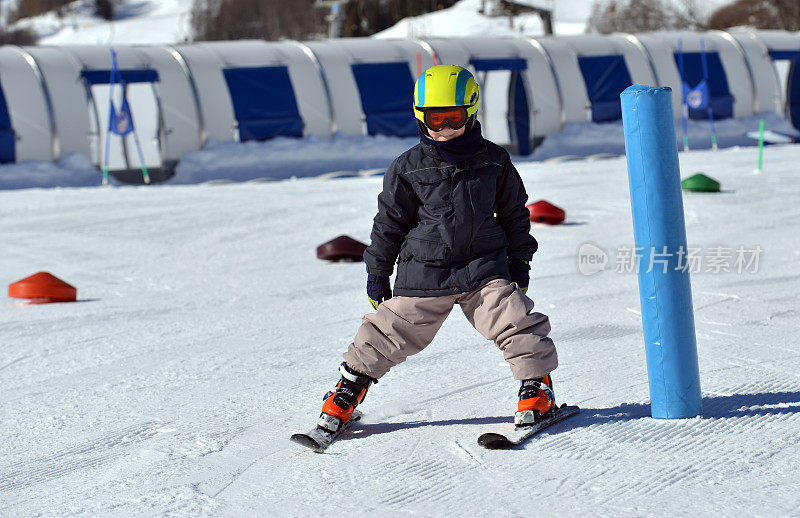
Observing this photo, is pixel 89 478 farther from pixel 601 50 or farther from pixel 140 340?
pixel 601 50

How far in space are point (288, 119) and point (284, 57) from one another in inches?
51.3

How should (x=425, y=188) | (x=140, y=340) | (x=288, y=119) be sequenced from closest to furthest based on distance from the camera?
(x=425, y=188) < (x=140, y=340) < (x=288, y=119)

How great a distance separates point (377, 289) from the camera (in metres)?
3.74

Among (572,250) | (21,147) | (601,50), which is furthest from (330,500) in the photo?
(601,50)

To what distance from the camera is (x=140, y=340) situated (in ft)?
19.4

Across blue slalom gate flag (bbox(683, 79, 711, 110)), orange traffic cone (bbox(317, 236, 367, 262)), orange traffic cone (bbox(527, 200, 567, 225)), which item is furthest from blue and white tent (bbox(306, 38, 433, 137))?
orange traffic cone (bbox(317, 236, 367, 262))

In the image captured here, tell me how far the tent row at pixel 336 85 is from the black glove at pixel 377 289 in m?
14.8

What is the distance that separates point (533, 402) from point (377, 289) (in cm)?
69

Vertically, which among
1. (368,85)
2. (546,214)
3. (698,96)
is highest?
(368,85)

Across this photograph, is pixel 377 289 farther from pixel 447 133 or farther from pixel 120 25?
pixel 120 25

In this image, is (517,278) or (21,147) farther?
(21,147)

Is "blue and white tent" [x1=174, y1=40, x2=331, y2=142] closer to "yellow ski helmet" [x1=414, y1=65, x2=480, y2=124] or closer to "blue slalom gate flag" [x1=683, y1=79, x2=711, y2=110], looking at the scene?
"blue slalom gate flag" [x1=683, y1=79, x2=711, y2=110]

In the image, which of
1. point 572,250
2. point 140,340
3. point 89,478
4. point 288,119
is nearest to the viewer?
point 89,478

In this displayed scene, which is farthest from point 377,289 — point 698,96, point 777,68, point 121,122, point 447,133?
point 777,68
